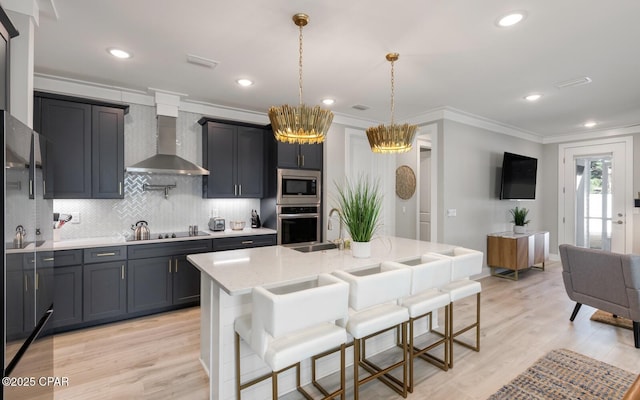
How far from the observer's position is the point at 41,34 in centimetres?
253

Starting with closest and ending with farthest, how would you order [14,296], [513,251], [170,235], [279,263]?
[14,296]
[279,263]
[170,235]
[513,251]

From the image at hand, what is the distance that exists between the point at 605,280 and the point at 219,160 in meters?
4.53

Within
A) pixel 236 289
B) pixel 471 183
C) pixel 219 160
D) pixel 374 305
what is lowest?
pixel 374 305

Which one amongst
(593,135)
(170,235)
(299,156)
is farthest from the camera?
(593,135)

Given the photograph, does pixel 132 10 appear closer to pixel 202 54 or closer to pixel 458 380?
pixel 202 54

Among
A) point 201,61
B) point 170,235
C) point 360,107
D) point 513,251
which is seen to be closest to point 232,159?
point 170,235

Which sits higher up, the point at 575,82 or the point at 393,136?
the point at 575,82

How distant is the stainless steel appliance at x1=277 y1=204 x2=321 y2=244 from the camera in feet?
14.6

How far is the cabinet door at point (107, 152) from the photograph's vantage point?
3516 millimetres

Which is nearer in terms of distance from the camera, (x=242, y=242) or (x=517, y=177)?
(x=242, y=242)

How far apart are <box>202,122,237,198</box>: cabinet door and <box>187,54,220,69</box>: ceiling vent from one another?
3.95 ft

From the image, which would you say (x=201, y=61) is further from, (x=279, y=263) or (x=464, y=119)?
(x=464, y=119)

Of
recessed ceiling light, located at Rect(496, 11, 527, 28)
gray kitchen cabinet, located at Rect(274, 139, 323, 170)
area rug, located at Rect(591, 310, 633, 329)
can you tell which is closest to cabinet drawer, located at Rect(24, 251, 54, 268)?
gray kitchen cabinet, located at Rect(274, 139, 323, 170)

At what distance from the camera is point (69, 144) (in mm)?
3355
